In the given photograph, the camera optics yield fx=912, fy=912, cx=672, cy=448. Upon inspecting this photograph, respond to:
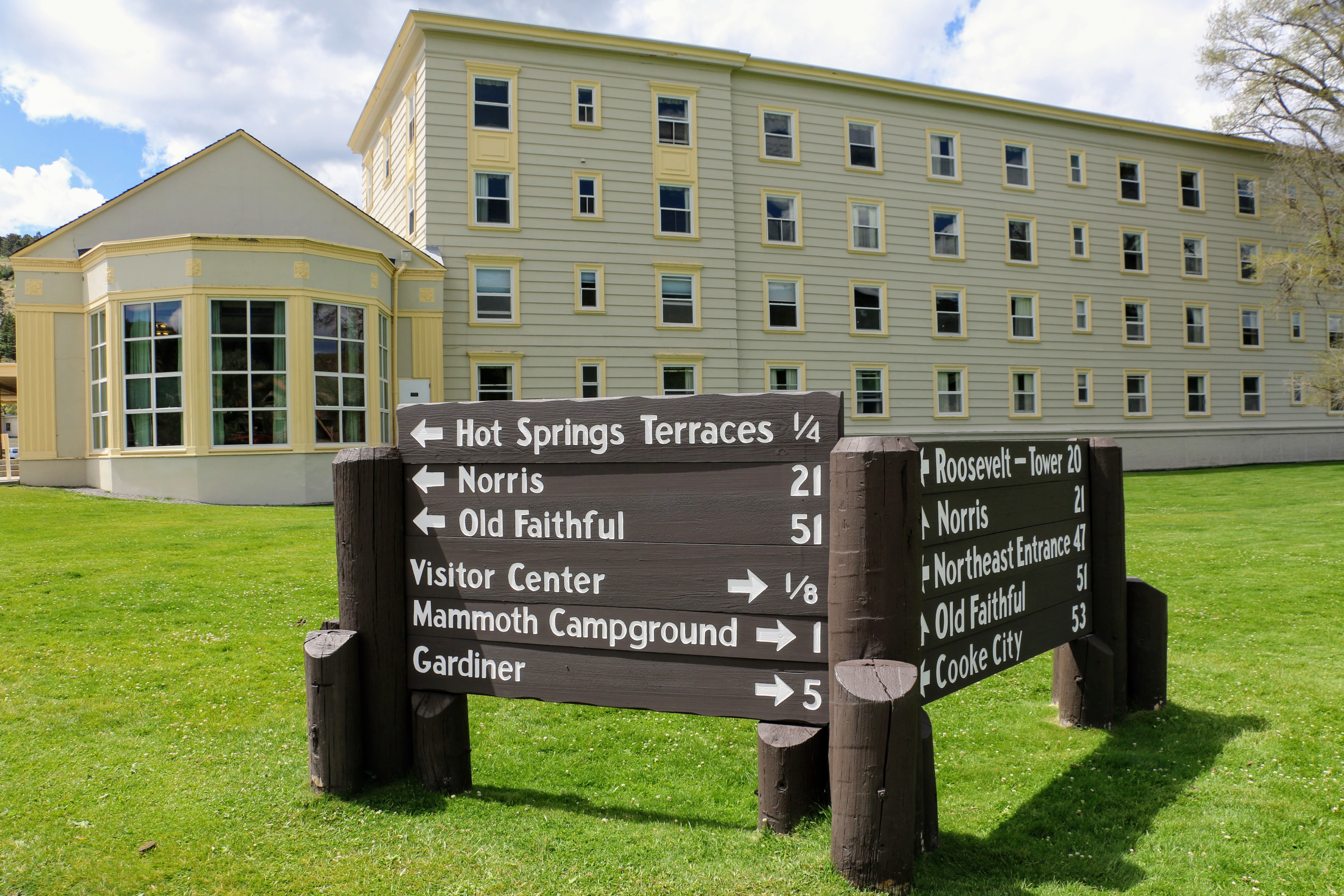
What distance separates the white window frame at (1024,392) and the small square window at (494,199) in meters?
19.9

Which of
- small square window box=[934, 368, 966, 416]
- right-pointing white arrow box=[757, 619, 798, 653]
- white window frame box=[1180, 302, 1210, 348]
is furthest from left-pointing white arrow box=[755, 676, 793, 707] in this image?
white window frame box=[1180, 302, 1210, 348]

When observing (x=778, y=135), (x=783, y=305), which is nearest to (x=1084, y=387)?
(x=783, y=305)

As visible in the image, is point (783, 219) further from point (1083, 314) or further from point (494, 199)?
point (1083, 314)

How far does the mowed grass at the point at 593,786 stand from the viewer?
357cm

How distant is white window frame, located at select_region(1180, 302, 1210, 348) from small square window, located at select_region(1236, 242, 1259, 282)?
246 centimetres

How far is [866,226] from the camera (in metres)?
33.3

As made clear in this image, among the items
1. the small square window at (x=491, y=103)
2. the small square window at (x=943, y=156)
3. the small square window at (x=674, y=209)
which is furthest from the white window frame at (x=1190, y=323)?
the small square window at (x=491, y=103)

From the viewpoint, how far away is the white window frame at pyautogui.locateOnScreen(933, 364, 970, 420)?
112 ft

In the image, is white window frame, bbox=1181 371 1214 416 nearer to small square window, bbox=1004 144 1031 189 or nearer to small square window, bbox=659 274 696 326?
small square window, bbox=1004 144 1031 189

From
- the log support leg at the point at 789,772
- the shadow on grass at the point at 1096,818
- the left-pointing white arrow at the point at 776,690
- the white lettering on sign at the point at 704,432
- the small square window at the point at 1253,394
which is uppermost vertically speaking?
the small square window at the point at 1253,394

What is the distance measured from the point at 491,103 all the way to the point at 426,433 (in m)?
26.7

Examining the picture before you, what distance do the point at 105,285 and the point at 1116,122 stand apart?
118ft

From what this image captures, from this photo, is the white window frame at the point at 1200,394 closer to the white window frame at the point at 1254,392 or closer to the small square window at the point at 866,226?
the white window frame at the point at 1254,392

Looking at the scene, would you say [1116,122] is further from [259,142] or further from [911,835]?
[911,835]
